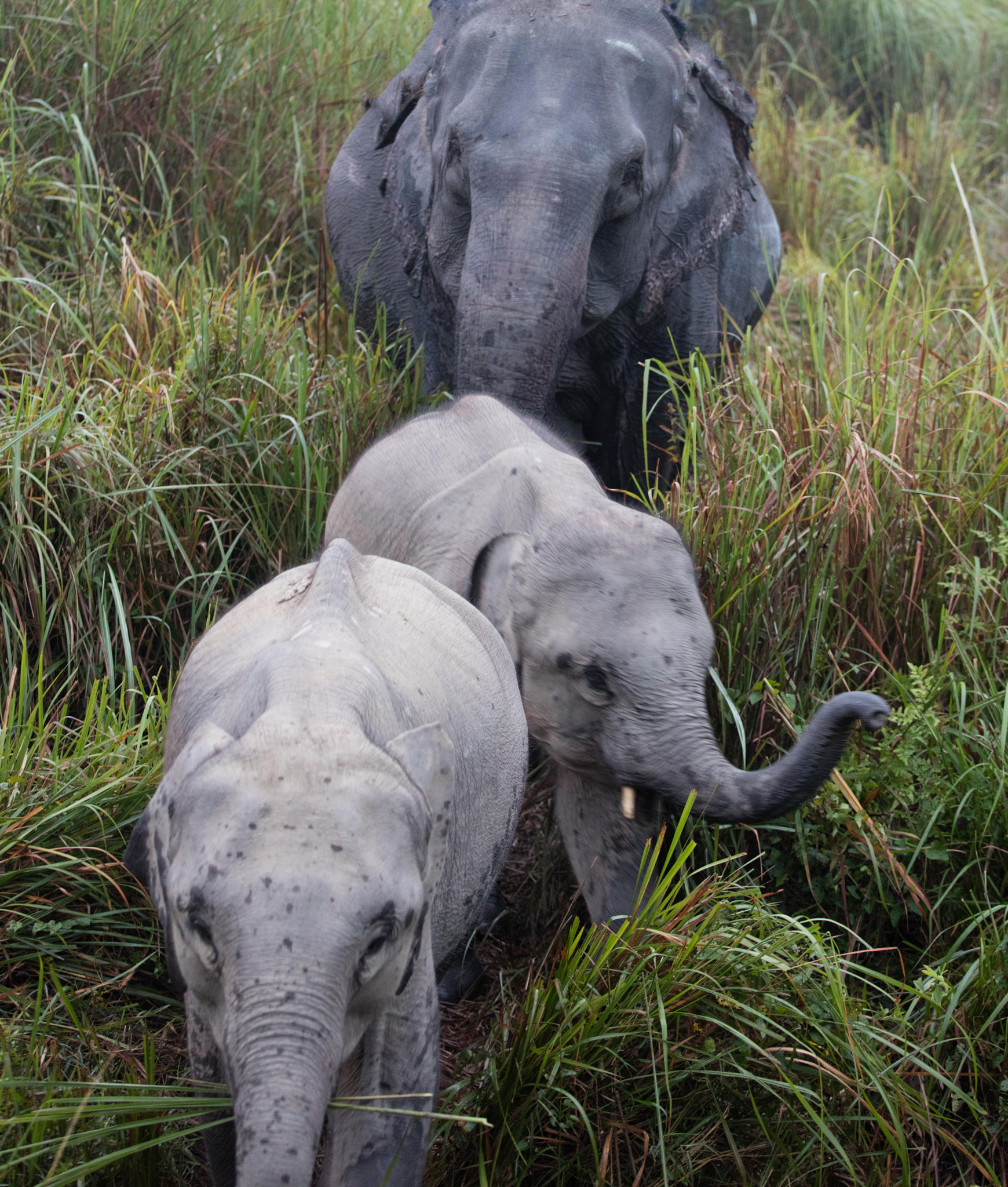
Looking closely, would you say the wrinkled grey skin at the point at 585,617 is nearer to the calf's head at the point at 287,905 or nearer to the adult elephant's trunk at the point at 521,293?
the adult elephant's trunk at the point at 521,293

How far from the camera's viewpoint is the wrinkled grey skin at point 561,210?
3.80m

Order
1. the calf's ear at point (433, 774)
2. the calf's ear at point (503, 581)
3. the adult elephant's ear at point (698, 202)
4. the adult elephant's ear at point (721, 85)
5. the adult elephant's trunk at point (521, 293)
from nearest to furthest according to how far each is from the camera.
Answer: the calf's ear at point (433, 774)
the calf's ear at point (503, 581)
the adult elephant's trunk at point (521, 293)
the adult elephant's ear at point (698, 202)
the adult elephant's ear at point (721, 85)

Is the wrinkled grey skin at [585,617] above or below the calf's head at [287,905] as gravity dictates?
below

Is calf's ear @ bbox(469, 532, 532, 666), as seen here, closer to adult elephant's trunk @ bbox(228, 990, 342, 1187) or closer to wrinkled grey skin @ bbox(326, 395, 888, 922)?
wrinkled grey skin @ bbox(326, 395, 888, 922)

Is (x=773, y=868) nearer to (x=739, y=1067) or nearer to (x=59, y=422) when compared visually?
(x=739, y=1067)

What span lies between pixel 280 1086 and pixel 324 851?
0.88 feet

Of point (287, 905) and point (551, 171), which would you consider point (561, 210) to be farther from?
point (287, 905)

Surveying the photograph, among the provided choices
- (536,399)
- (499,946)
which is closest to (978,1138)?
(499,946)

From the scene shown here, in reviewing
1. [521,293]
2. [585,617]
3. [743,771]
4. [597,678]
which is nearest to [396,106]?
[521,293]

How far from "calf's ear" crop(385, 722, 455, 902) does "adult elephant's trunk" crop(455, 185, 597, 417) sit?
5.75ft

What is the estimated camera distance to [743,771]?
2734 millimetres

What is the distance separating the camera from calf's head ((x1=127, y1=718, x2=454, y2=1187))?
1.67 metres

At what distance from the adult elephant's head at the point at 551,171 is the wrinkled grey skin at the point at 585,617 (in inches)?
18.2

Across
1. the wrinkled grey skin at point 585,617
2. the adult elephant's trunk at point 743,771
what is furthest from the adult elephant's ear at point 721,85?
the adult elephant's trunk at point 743,771
